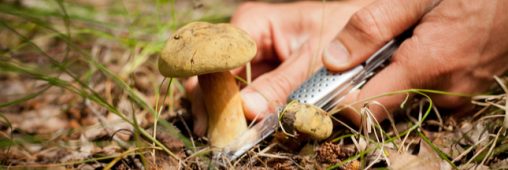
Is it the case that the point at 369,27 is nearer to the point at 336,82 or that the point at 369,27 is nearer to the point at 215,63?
the point at 336,82

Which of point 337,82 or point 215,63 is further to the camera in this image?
point 337,82

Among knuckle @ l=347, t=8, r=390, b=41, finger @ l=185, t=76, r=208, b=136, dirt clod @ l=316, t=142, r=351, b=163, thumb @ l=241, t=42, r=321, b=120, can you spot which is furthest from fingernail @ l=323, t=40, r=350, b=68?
finger @ l=185, t=76, r=208, b=136

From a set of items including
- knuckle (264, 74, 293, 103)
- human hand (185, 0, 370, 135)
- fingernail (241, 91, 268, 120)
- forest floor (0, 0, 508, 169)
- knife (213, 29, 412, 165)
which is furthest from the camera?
human hand (185, 0, 370, 135)

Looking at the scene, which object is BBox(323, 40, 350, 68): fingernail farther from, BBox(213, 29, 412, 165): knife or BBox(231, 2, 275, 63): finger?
BBox(231, 2, 275, 63): finger

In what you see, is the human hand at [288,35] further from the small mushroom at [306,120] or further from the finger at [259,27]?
the small mushroom at [306,120]

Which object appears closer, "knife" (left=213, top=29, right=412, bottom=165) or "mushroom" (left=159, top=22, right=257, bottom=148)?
"mushroom" (left=159, top=22, right=257, bottom=148)

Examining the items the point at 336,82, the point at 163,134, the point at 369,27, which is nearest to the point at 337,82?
the point at 336,82

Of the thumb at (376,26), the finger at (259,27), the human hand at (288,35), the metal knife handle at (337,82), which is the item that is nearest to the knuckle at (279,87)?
the human hand at (288,35)
